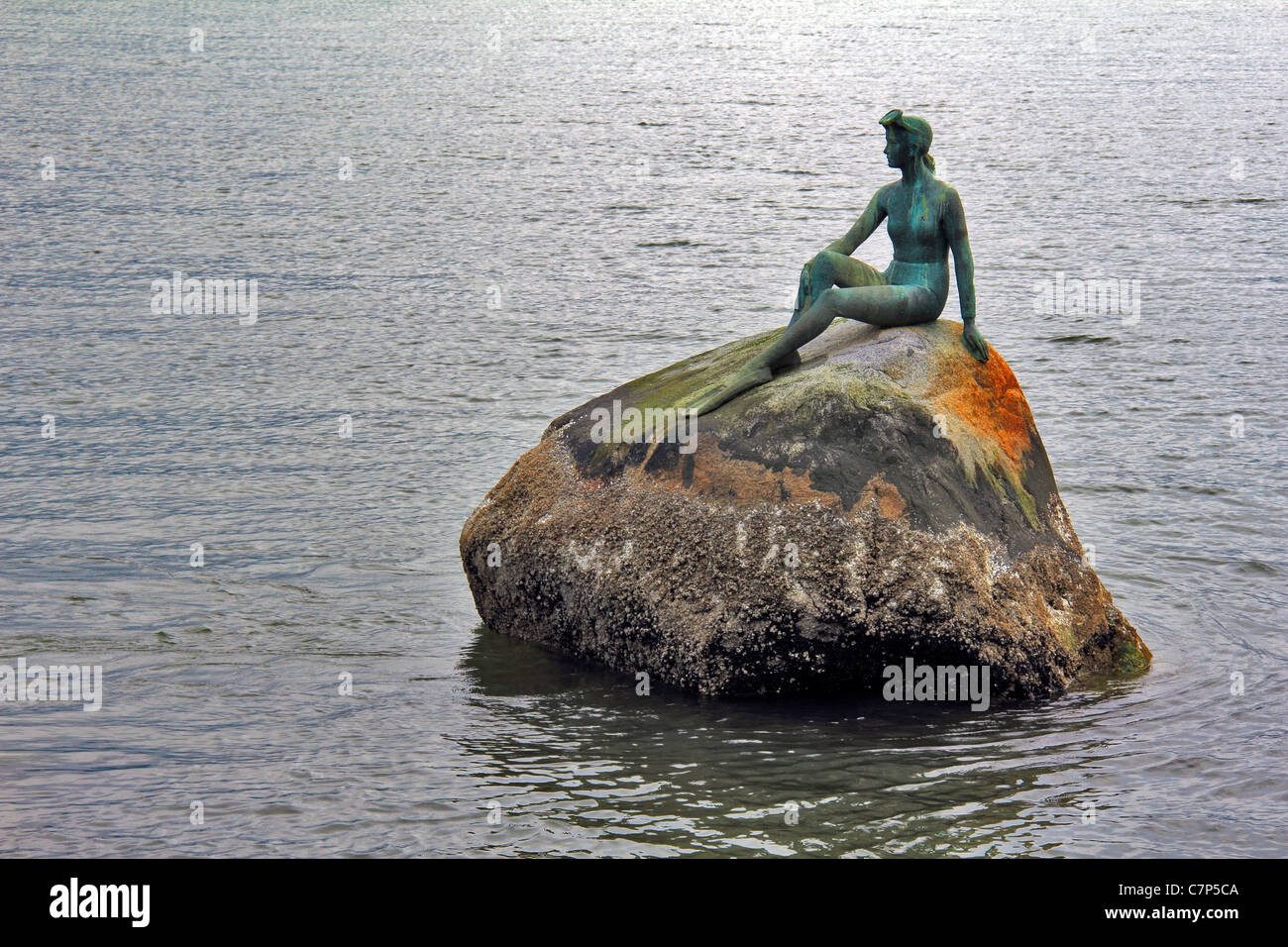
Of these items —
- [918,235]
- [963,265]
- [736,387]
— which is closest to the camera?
[736,387]

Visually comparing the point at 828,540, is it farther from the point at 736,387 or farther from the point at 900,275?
the point at 900,275

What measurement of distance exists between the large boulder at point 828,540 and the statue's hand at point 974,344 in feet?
0.22

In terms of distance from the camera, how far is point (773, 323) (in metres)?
18.2

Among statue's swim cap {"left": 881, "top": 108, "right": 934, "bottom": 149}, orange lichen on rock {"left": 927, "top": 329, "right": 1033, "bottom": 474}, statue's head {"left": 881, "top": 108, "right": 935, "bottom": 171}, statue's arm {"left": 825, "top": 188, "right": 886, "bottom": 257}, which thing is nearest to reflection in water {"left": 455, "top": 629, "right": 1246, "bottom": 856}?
orange lichen on rock {"left": 927, "top": 329, "right": 1033, "bottom": 474}

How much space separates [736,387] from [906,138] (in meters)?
1.88

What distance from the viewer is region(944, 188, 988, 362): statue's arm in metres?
9.32

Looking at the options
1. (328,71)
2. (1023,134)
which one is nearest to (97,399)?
(1023,134)

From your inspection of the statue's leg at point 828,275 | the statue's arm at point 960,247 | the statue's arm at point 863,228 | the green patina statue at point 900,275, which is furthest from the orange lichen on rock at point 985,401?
the statue's arm at point 863,228

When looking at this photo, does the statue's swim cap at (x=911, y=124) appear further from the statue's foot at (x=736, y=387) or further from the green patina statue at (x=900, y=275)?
the statue's foot at (x=736, y=387)

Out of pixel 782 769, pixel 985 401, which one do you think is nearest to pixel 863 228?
pixel 985 401

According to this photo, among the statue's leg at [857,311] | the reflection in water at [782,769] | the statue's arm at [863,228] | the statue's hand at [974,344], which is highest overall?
the statue's arm at [863,228]

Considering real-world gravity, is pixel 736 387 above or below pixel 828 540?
above

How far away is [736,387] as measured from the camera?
918 centimetres

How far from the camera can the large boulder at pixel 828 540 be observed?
27.4ft
